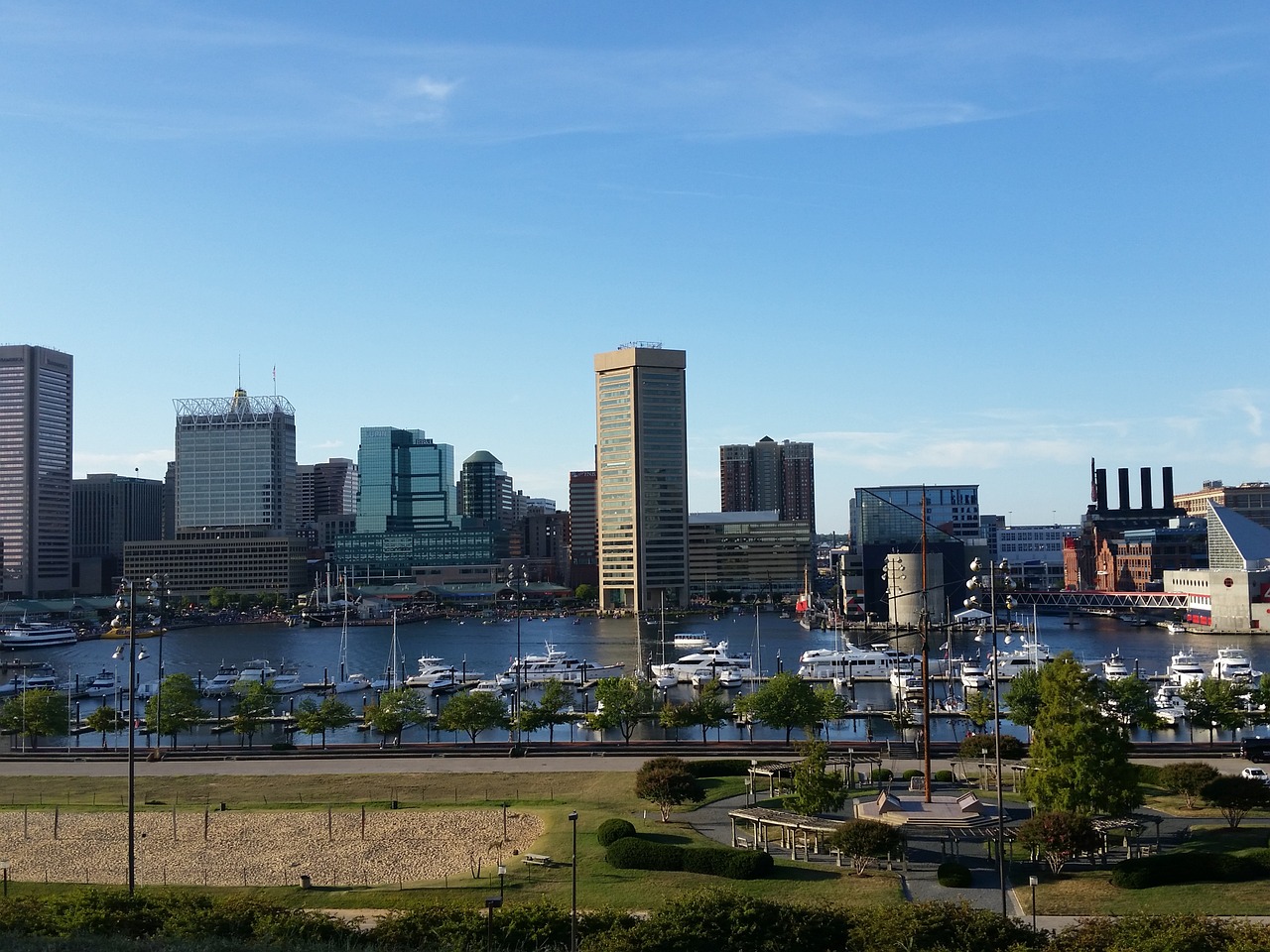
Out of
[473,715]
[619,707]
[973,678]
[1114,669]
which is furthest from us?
[1114,669]

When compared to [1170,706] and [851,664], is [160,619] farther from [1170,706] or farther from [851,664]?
[1170,706]

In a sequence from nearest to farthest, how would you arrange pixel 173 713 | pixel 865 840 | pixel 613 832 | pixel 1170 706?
pixel 865 840 → pixel 613 832 → pixel 173 713 → pixel 1170 706

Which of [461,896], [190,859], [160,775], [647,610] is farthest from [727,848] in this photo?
[647,610]

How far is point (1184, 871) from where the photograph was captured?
28188mm

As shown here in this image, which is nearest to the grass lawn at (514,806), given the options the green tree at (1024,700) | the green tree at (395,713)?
the green tree at (395,713)

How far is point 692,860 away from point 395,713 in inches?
1296

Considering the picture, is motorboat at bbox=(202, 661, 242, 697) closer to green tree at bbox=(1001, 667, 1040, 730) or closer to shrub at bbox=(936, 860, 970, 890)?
green tree at bbox=(1001, 667, 1040, 730)

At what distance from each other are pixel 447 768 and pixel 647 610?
459 ft

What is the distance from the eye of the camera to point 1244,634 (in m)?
117

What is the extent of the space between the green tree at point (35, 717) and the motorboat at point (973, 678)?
196 feet

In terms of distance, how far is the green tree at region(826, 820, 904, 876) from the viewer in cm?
2986

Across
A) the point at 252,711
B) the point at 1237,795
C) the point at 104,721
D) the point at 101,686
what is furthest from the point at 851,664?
the point at 101,686

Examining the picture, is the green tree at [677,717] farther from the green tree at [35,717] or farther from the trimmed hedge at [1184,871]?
the green tree at [35,717]

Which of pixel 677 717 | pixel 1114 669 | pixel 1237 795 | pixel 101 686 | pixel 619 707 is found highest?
pixel 1237 795
